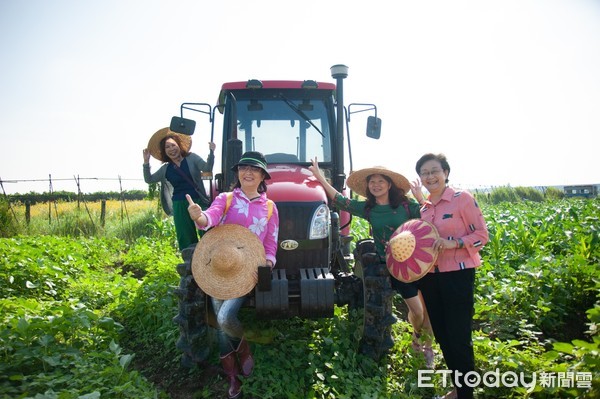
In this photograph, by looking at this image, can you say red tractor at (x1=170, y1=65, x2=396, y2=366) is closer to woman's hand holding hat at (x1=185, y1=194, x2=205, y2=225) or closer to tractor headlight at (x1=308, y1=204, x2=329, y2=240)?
tractor headlight at (x1=308, y1=204, x2=329, y2=240)

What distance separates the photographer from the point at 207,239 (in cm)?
322

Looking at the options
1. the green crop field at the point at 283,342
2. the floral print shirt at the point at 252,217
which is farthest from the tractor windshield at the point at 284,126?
the green crop field at the point at 283,342

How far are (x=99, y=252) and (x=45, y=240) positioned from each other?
1049 mm

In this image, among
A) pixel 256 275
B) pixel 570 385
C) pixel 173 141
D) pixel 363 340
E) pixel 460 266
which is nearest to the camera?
pixel 570 385

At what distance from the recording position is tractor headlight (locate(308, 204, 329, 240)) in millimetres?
3696

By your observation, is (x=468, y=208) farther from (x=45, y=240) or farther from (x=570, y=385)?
(x=45, y=240)

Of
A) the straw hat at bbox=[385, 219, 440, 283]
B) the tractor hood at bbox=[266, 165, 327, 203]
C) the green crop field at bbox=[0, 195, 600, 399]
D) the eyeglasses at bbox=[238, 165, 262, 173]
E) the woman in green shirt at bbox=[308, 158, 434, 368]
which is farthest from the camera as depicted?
the tractor hood at bbox=[266, 165, 327, 203]

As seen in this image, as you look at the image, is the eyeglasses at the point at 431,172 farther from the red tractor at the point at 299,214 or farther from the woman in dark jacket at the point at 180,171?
the woman in dark jacket at the point at 180,171

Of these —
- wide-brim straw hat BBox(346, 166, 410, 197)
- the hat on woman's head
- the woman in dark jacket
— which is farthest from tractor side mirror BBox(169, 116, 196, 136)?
wide-brim straw hat BBox(346, 166, 410, 197)

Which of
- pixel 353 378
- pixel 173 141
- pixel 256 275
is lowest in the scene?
pixel 353 378

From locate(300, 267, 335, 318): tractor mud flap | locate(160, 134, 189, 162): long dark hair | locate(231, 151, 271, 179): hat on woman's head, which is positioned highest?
locate(160, 134, 189, 162): long dark hair

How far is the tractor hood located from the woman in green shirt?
42 centimetres

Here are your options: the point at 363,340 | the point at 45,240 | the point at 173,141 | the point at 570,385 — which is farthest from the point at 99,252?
the point at 570,385

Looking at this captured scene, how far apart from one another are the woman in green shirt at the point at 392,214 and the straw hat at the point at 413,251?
39cm
